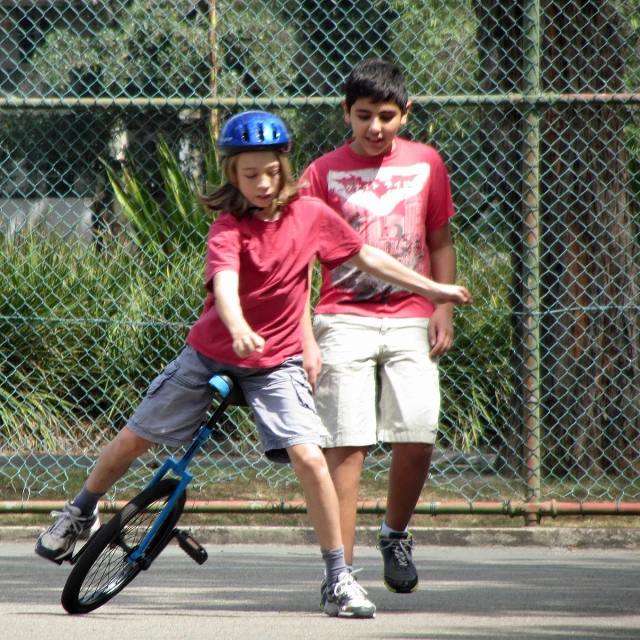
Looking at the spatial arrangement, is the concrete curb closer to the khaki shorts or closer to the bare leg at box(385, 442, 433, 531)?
the bare leg at box(385, 442, 433, 531)

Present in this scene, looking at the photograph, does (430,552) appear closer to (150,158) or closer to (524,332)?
(524,332)

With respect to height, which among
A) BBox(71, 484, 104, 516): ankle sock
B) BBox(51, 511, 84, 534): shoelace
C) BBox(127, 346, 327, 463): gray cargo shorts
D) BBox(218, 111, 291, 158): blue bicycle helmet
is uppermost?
BBox(218, 111, 291, 158): blue bicycle helmet

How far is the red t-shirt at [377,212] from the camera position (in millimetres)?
4418

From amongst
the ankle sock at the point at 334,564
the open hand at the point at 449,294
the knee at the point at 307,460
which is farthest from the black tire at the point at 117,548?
the open hand at the point at 449,294

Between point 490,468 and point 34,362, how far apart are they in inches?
130

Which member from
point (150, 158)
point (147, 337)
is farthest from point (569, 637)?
point (150, 158)

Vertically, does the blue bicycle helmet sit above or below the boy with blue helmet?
above

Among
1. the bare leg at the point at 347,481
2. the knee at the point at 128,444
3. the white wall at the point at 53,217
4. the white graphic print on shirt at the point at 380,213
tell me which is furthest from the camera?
the white wall at the point at 53,217

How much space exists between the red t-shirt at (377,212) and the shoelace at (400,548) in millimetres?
872

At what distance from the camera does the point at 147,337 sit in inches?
309

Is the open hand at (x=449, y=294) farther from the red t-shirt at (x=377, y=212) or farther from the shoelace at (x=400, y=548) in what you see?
the shoelace at (x=400, y=548)

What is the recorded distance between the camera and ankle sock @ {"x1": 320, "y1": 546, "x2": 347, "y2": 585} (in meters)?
3.92

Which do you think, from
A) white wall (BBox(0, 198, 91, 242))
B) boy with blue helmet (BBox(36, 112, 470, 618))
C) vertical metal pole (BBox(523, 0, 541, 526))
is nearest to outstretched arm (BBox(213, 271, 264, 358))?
boy with blue helmet (BBox(36, 112, 470, 618))

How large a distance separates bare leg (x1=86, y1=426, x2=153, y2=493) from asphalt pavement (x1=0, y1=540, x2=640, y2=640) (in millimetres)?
472
